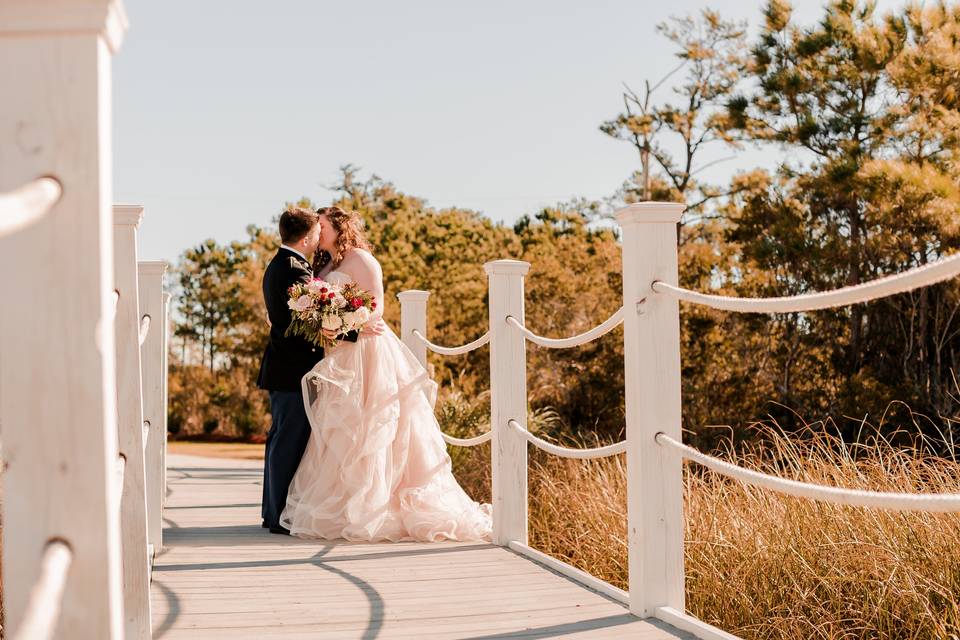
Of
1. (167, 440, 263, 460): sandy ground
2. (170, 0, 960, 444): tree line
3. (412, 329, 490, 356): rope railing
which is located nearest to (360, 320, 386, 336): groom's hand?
(412, 329, 490, 356): rope railing

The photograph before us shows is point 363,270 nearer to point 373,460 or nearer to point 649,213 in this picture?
point 373,460

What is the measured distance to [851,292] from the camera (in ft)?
8.68

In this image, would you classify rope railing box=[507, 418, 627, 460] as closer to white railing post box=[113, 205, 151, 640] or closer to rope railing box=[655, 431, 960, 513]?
rope railing box=[655, 431, 960, 513]

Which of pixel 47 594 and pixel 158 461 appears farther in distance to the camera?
pixel 158 461

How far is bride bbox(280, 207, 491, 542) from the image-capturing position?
18.7 ft

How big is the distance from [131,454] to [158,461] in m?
2.19

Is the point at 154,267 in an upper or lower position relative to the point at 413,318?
upper

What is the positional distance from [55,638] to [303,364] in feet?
15.5

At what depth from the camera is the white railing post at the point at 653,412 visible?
361 cm

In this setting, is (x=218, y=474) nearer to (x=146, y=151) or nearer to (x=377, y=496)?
(x=377, y=496)

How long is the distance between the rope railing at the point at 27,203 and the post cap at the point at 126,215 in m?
1.76

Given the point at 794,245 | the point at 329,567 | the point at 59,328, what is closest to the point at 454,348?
the point at 329,567

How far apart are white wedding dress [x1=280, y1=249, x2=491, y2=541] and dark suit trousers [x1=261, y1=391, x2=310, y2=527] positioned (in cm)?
8

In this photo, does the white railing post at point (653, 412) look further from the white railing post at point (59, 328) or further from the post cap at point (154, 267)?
the post cap at point (154, 267)
